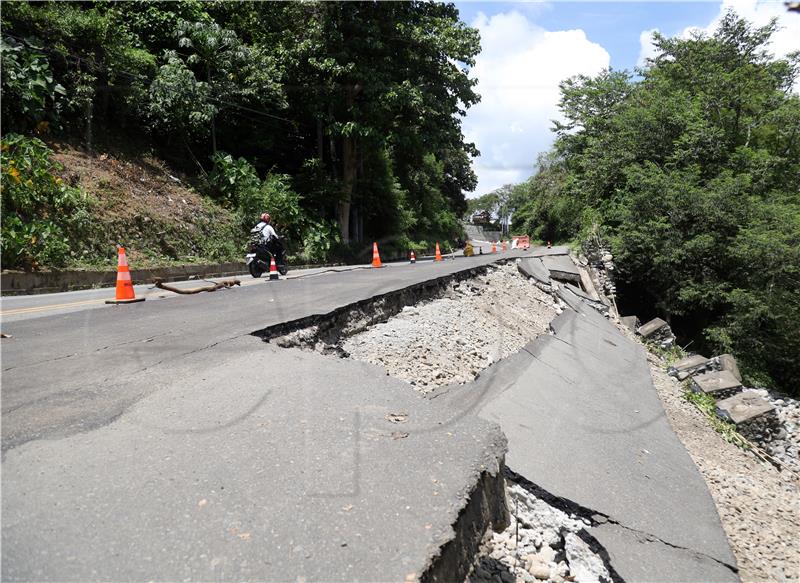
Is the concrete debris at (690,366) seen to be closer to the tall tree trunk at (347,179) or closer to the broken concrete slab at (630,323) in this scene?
the broken concrete slab at (630,323)

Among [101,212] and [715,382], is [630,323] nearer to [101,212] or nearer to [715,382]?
[715,382]

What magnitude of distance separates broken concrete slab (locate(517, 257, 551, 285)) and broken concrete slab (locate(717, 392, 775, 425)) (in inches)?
226

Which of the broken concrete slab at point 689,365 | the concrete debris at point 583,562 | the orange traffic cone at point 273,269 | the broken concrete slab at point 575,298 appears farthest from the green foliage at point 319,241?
the concrete debris at point 583,562

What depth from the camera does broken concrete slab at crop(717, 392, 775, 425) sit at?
7.78m

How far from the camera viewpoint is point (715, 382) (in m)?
8.72

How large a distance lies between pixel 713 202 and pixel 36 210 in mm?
18489

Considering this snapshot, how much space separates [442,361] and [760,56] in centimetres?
2932

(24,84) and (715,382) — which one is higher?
(24,84)

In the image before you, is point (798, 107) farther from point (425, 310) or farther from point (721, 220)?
point (425, 310)

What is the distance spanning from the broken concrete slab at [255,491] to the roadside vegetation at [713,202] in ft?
45.6

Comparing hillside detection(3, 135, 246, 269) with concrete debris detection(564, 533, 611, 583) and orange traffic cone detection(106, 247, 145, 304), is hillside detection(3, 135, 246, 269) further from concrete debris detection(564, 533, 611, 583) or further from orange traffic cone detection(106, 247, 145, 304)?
concrete debris detection(564, 533, 611, 583)

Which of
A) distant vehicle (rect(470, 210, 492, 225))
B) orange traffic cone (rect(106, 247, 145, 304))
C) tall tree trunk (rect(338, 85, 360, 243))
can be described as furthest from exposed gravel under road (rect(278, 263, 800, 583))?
distant vehicle (rect(470, 210, 492, 225))

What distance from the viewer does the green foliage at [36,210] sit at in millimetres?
9938

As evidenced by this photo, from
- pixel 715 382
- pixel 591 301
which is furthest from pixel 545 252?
pixel 715 382
